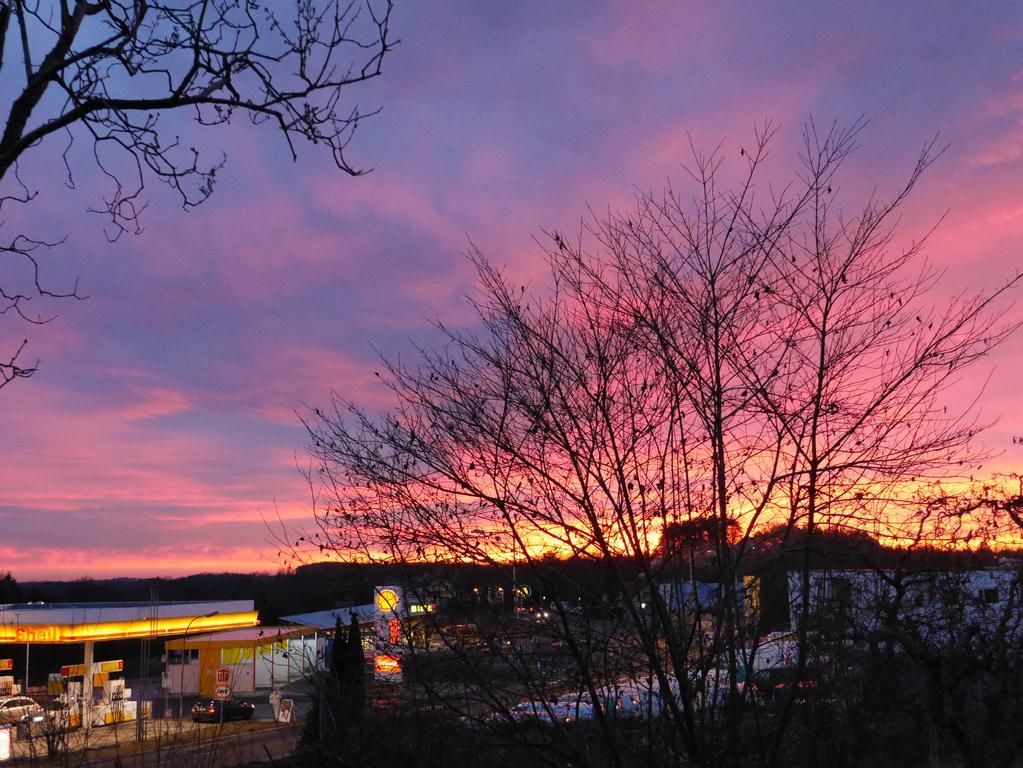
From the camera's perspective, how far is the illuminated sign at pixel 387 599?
6.73 meters

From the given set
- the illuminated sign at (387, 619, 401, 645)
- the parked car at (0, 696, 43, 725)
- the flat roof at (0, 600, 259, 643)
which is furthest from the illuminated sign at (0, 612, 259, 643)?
the illuminated sign at (387, 619, 401, 645)

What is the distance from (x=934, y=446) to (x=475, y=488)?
114 inches

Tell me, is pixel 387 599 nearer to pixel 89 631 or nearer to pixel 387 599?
pixel 387 599

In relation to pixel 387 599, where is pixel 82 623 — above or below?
below

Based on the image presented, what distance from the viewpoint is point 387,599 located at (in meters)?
6.78

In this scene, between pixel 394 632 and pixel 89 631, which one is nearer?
pixel 394 632

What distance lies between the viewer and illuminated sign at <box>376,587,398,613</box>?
6727mm

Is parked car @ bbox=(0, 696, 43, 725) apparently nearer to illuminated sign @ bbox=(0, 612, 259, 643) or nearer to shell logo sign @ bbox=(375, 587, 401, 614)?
shell logo sign @ bbox=(375, 587, 401, 614)

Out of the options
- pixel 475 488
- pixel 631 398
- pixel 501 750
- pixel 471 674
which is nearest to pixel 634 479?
pixel 631 398

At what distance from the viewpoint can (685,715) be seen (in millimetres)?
5688

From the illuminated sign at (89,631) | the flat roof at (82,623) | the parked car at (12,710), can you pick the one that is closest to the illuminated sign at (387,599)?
the parked car at (12,710)

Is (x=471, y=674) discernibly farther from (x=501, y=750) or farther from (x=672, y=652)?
(x=672, y=652)

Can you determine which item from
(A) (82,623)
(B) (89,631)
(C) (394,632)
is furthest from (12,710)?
(A) (82,623)

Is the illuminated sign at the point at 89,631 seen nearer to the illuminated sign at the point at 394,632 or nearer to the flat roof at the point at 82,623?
the flat roof at the point at 82,623
